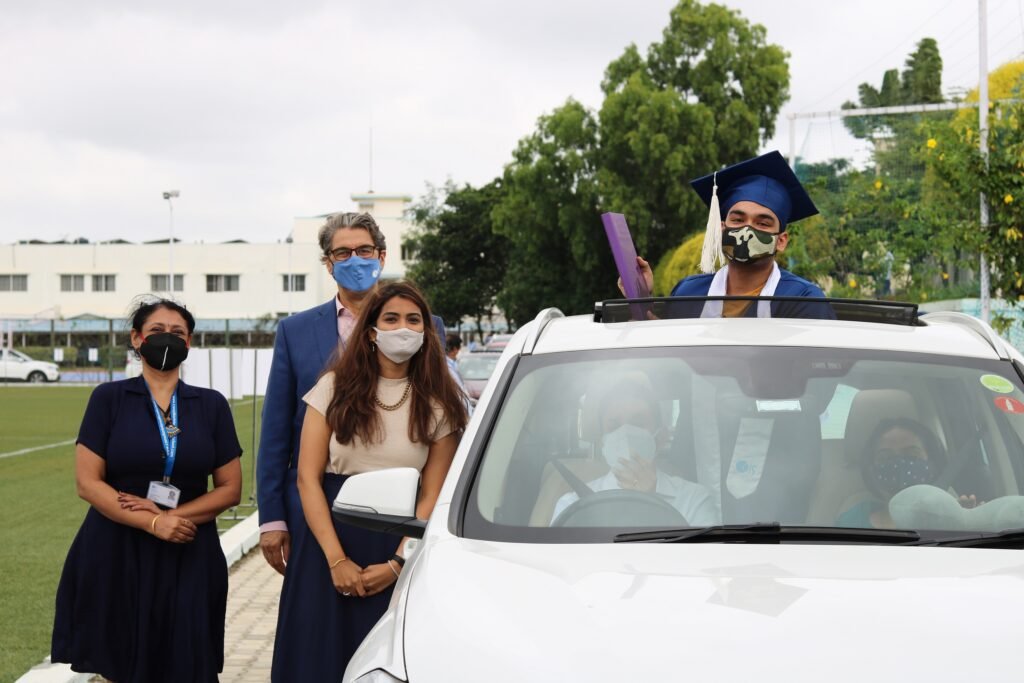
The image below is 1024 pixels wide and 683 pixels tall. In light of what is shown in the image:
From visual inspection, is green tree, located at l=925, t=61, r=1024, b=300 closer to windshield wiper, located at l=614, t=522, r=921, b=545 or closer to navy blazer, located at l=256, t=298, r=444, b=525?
navy blazer, located at l=256, t=298, r=444, b=525

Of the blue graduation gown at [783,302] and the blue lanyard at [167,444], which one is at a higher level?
the blue graduation gown at [783,302]

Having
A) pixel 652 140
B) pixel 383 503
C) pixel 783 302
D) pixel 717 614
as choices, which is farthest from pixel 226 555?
pixel 652 140

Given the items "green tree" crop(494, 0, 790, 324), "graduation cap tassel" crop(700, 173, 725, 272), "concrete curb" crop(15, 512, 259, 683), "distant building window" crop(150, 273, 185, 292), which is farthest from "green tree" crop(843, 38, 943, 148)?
"graduation cap tassel" crop(700, 173, 725, 272)

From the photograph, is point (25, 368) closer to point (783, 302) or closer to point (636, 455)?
point (783, 302)

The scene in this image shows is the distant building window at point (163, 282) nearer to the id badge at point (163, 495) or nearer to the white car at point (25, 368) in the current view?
the white car at point (25, 368)

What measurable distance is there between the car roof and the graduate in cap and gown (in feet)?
2.19

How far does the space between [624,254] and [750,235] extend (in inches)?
18.7

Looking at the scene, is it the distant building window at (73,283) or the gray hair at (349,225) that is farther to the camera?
the distant building window at (73,283)

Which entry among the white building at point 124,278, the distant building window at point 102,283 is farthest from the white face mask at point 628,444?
the distant building window at point 102,283

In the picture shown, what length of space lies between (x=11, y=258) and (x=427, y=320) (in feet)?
304

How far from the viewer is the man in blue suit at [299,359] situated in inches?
195

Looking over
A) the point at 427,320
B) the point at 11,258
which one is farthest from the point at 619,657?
the point at 11,258

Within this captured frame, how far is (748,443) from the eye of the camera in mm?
3529

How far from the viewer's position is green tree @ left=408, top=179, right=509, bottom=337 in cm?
7712
